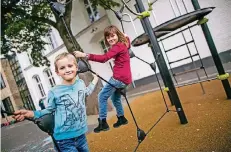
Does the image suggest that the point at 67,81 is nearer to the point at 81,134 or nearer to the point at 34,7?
the point at 81,134

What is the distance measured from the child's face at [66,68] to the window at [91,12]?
39.5 ft

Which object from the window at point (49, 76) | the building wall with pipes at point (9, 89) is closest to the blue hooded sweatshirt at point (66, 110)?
the window at point (49, 76)

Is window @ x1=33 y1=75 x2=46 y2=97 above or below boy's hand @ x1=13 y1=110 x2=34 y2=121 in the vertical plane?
above

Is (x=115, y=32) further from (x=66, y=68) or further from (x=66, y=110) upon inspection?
(x=66, y=110)

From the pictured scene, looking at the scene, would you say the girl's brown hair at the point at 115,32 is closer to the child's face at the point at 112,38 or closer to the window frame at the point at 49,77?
the child's face at the point at 112,38

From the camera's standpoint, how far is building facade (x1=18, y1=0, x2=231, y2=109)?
340 inches

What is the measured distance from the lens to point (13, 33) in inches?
349

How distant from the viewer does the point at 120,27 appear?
12.2m

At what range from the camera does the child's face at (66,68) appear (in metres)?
2.14

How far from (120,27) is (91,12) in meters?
2.82

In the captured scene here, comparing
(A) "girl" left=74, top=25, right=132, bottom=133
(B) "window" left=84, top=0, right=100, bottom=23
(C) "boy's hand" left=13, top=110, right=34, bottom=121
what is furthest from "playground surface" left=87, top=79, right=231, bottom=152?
(B) "window" left=84, top=0, right=100, bottom=23

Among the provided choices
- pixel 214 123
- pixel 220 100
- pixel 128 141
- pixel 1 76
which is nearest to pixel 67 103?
pixel 128 141

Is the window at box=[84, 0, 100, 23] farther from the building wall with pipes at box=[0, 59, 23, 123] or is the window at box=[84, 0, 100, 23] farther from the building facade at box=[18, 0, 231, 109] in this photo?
the building wall with pipes at box=[0, 59, 23, 123]

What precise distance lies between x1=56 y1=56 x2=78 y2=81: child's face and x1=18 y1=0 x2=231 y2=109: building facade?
1917mm
